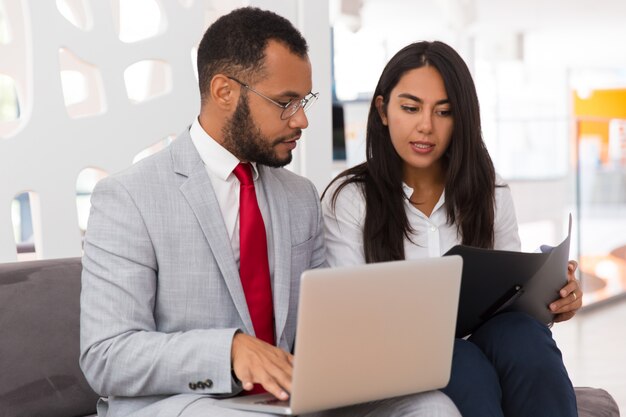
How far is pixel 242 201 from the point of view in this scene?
1889 mm

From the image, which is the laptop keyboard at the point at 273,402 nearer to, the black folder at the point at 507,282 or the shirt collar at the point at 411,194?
the black folder at the point at 507,282

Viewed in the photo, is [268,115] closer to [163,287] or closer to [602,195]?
[163,287]

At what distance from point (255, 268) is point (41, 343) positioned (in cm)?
58

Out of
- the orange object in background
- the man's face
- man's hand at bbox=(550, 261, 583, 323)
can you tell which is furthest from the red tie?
the orange object in background

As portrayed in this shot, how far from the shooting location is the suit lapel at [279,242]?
1833 mm

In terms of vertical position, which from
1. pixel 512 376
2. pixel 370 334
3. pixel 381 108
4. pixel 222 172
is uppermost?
pixel 381 108

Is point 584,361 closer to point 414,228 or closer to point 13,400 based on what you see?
point 414,228

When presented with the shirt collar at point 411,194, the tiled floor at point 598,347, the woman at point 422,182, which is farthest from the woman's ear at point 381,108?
the tiled floor at point 598,347

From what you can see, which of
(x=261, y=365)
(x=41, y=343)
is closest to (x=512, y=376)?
(x=261, y=365)

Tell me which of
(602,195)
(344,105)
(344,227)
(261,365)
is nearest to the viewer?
(261,365)

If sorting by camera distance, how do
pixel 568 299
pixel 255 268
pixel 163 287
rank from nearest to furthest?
1. pixel 163 287
2. pixel 255 268
3. pixel 568 299

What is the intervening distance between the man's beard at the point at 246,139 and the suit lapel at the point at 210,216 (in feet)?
0.28

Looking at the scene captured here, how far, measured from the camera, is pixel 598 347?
5.03 m

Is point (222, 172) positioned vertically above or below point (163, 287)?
above
